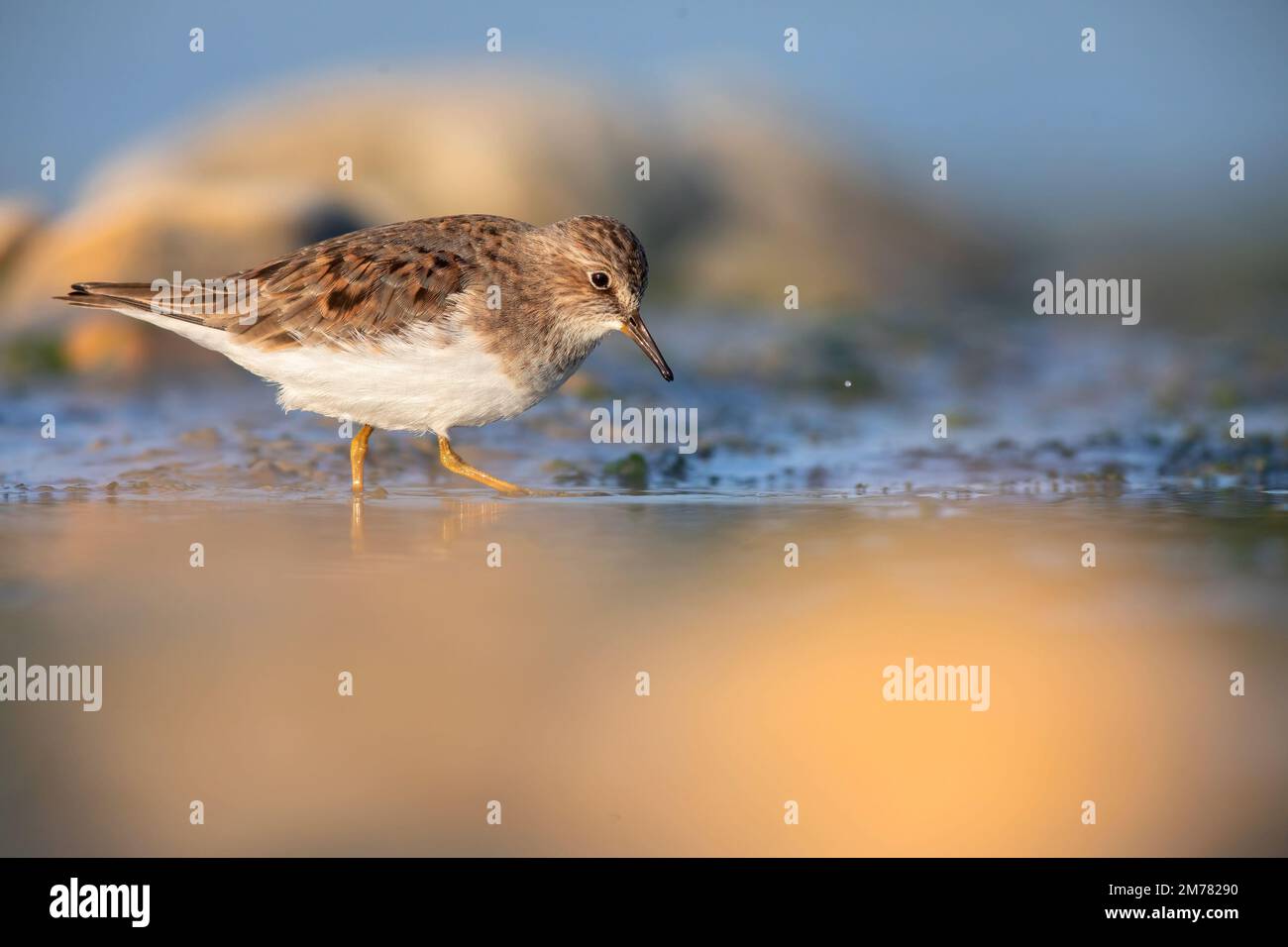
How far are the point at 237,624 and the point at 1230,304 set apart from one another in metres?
13.5

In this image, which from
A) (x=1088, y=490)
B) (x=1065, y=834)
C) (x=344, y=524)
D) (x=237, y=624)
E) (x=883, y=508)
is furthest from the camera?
(x=1088, y=490)

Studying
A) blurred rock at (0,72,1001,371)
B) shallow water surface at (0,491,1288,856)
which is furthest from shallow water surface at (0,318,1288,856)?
blurred rock at (0,72,1001,371)

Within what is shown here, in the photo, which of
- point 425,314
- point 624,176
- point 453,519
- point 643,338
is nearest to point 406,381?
point 425,314

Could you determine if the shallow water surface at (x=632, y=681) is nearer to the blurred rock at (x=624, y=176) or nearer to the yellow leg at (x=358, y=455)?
the yellow leg at (x=358, y=455)

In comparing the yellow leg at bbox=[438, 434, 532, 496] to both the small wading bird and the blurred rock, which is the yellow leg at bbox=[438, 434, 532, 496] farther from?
the blurred rock

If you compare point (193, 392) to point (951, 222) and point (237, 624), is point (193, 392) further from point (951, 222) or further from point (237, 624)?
point (951, 222)

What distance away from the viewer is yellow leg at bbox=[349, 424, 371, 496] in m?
8.55

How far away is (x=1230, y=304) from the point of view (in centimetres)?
1653

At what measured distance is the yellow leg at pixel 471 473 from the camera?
8641 mm

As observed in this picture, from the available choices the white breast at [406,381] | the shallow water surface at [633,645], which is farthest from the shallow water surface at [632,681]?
the white breast at [406,381]

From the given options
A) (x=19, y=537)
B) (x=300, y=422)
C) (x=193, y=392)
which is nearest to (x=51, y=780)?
(x=19, y=537)

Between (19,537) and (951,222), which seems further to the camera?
(951,222)

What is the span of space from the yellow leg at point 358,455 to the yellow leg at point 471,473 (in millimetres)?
426

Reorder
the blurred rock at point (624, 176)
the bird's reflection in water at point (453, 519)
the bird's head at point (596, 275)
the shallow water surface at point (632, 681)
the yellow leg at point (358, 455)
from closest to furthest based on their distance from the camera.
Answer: the shallow water surface at point (632, 681), the bird's reflection in water at point (453, 519), the bird's head at point (596, 275), the yellow leg at point (358, 455), the blurred rock at point (624, 176)
